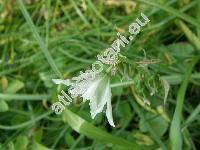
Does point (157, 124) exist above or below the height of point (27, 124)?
below

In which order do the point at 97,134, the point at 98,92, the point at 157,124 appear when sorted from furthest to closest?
the point at 157,124
the point at 97,134
the point at 98,92

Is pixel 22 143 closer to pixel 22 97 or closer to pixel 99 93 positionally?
pixel 22 97

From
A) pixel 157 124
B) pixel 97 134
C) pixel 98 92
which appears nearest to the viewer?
pixel 98 92

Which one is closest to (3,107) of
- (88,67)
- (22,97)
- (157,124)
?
(22,97)

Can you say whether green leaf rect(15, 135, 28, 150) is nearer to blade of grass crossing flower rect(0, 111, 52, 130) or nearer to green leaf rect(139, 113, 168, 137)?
blade of grass crossing flower rect(0, 111, 52, 130)

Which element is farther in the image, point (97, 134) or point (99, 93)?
point (97, 134)

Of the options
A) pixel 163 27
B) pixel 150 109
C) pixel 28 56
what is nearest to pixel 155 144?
pixel 150 109
